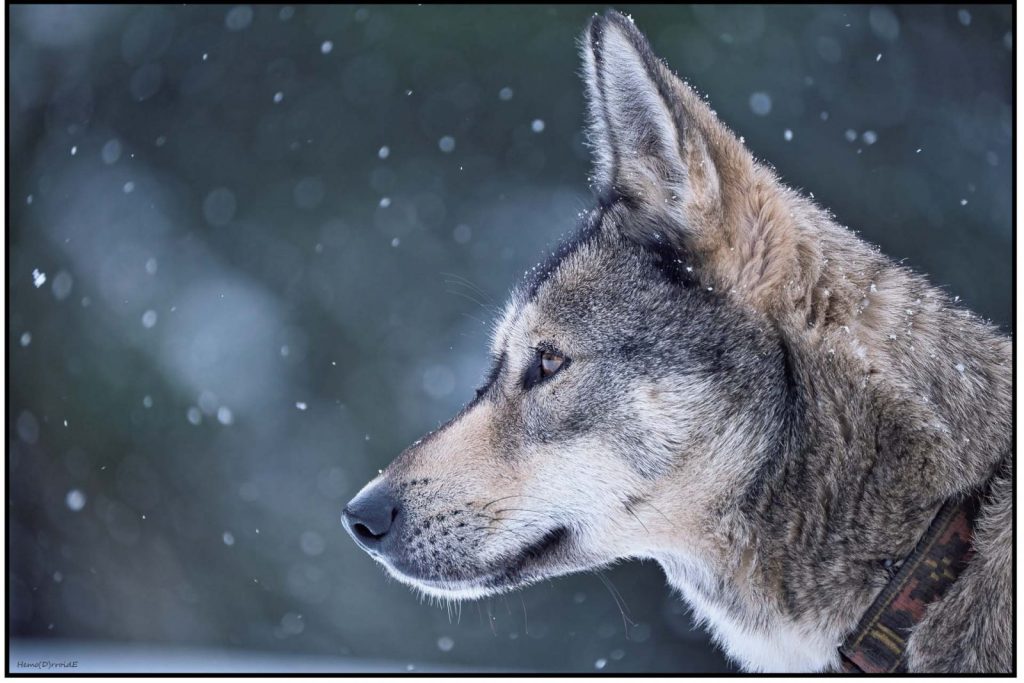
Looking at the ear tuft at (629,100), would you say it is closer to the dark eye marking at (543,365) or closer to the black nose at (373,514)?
the dark eye marking at (543,365)

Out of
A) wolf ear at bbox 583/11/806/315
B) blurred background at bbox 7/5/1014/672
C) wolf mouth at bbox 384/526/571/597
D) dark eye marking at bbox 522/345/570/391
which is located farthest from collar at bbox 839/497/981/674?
blurred background at bbox 7/5/1014/672

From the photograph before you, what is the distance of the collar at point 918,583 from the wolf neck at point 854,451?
0.10 feet

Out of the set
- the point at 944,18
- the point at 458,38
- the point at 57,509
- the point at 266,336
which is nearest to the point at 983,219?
Answer: the point at 944,18

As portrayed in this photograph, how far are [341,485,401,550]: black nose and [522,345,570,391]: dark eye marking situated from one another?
491 millimetres

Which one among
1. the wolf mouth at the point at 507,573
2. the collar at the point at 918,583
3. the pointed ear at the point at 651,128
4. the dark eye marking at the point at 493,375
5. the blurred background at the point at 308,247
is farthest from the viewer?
the blurred background at the point at 308,247

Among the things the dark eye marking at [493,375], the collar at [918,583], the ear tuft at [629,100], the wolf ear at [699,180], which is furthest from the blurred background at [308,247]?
the collar at [918,583]

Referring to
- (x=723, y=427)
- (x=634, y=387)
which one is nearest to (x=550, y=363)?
(x=634, y=387)

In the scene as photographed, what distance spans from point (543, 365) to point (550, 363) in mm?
24

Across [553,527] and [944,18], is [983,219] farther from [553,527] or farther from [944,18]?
[553,527]

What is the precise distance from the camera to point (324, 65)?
7238mm

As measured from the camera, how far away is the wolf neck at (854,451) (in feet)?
6.91

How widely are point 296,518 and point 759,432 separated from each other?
5446 mm

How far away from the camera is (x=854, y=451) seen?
2.16 metres

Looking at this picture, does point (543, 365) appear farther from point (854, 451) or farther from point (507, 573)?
point (854, 451)
